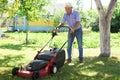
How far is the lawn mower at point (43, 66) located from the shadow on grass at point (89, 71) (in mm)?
170

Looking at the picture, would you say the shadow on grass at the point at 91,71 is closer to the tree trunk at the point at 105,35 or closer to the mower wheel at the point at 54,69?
the mower wheel at the point at 54,69

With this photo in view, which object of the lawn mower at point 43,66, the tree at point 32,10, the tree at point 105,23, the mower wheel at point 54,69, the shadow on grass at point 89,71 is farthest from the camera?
the tree at point 32,10

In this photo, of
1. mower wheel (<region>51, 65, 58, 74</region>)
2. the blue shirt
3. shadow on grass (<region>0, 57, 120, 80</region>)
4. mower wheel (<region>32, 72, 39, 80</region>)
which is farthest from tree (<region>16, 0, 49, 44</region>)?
mower wheel (<region>32, 72, 39, 80</region>)

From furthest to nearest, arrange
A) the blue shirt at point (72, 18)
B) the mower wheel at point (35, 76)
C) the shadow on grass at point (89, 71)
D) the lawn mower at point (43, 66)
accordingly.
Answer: the blue shirt at point (72, 18)
the shadow on grass at point (89, 71)
the lawn mower at point (43, 66)
the mower wheel at point (35, 76)

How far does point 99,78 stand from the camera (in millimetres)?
8086

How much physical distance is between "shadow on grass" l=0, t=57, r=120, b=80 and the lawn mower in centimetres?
17

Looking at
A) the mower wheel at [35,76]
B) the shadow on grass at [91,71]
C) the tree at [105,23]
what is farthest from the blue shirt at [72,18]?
the mower wheel at [35,76]

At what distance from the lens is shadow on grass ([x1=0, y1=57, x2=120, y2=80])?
809 centimetres

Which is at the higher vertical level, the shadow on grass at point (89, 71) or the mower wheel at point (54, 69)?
the mower wheel at point (54, 69)

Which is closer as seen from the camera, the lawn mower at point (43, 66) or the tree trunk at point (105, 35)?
the lawn mower at point (43, 66)

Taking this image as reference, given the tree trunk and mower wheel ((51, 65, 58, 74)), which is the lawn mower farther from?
the tree trunk

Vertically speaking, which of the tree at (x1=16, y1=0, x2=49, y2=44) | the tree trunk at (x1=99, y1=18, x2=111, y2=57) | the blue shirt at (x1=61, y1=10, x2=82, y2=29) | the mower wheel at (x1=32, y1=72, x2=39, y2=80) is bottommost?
the mower wheel at (x1=32, y1=72, x2=39, y2=80)

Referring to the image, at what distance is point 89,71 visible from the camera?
9016 millimetres

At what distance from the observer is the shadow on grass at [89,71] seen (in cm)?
809
